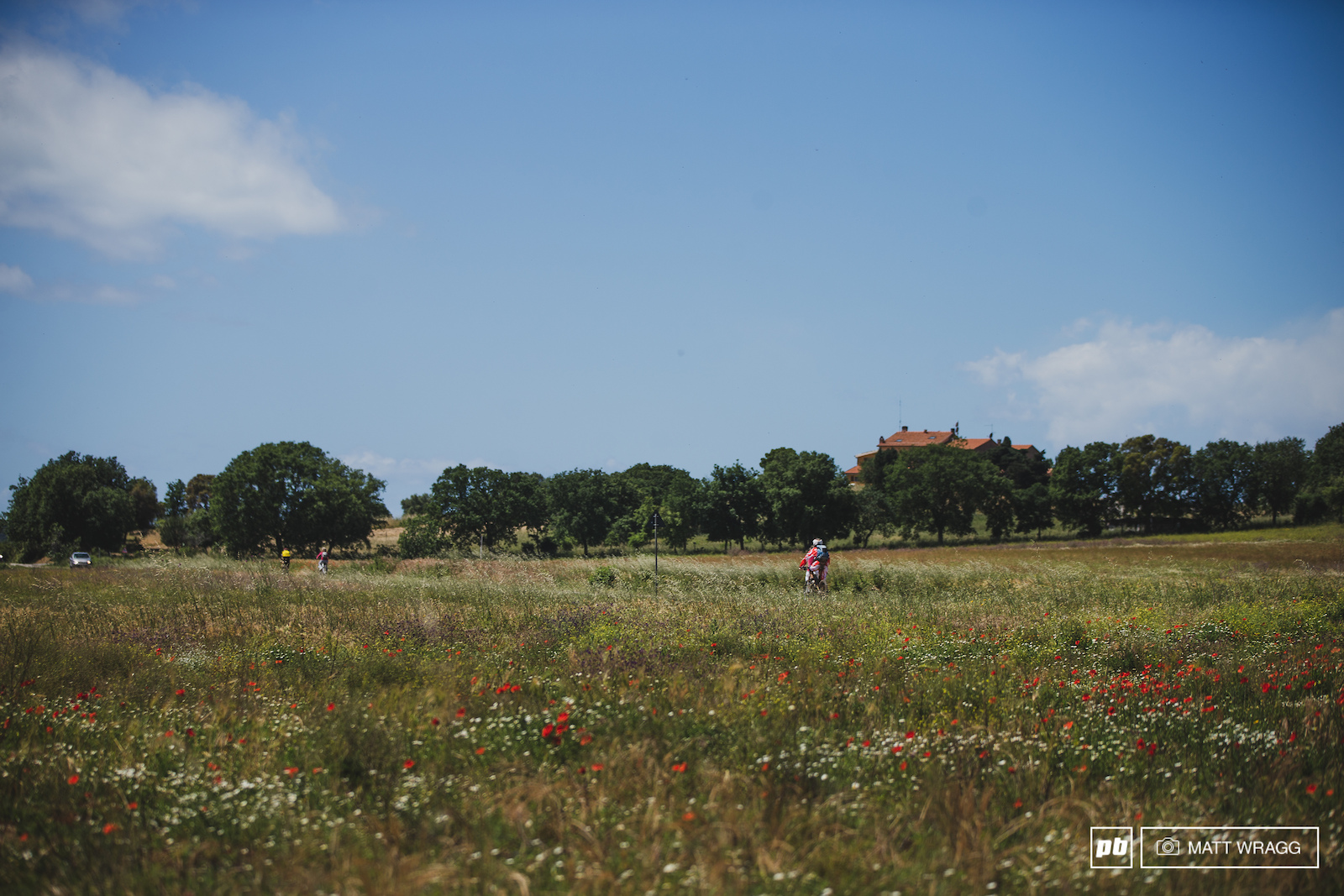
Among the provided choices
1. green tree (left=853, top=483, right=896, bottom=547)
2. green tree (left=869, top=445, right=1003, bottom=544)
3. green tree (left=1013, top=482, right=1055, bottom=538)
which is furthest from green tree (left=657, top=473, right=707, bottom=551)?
green tree (left=1013, top=482, right=1055, bottom=538)

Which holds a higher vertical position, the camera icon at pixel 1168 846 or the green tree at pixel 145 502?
the green tree at pixel 145 502

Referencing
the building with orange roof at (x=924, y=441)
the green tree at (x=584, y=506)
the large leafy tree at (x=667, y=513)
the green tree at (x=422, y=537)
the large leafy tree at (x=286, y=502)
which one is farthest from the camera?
the building with orange roof at (x=924, y=441)

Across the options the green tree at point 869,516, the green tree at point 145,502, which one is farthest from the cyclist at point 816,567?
the green tree at point 145,502

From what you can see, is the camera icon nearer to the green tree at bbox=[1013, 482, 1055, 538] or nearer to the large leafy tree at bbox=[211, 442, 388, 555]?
the large leafy tree at bbox=[211, 442, 388, 555]

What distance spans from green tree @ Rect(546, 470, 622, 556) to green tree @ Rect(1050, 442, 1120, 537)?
163 feet

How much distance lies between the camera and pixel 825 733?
221 inches

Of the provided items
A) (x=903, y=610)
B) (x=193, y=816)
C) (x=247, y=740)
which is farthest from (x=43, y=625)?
(x=903, y=610)

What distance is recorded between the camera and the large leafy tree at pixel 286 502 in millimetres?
57438

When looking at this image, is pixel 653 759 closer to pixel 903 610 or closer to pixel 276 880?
pixel 276 880

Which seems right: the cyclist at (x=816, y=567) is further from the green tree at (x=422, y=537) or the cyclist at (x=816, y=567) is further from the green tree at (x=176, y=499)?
the green tree at (x=176, y=499)

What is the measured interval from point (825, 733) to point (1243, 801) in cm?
276

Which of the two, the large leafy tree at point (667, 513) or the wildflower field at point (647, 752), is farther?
the large leafy tree at point (667, 513)

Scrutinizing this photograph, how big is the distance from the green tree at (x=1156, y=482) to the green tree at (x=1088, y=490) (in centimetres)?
101

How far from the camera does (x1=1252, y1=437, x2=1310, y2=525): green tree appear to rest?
76062 millimetres
